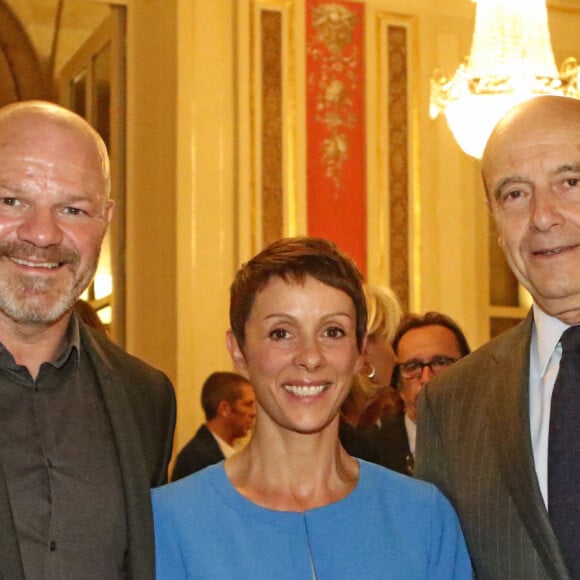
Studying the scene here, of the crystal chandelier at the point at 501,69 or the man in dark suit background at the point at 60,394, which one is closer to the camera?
the man in dark suit background at the point at 60,394

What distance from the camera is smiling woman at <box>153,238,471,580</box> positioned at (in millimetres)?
2365

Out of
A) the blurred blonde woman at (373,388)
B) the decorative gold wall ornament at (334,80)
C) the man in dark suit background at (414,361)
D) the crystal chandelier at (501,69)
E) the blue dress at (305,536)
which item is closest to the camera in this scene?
the blue dress at (305,536)

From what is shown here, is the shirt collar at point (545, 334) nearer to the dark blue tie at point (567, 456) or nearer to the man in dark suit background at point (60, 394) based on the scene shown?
the dark blue tie at point (567, 456)

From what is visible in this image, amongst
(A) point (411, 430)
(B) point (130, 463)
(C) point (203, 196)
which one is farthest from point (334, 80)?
(B) point (130, 463)

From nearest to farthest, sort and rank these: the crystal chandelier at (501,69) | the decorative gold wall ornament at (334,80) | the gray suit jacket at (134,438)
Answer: the gray suit jacket at (134,438), the crystal chandelier at (501,69), the decorative gold wall ornament at (334,80)

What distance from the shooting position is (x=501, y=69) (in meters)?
5.35

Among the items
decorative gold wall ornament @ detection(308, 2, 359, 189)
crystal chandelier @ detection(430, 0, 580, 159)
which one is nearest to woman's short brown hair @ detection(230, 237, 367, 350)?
crystal chandelier @ detection(430, 0, 580, 159)

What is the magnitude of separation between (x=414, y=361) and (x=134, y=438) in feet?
5.33

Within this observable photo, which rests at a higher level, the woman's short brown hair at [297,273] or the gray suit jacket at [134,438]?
the woman's short brown hair at [297,273]

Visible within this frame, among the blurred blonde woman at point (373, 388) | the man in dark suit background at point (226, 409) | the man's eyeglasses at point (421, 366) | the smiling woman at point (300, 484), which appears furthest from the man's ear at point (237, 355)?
the man in dark suit background at point (226, 409)

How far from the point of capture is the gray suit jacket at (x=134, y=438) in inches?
88.4

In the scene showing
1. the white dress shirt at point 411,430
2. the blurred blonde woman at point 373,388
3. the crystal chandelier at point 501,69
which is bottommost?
the white dress shirt at point 411,430

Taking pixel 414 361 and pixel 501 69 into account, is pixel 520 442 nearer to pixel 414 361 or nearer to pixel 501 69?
pixel 414 361

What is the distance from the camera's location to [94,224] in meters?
2.48
